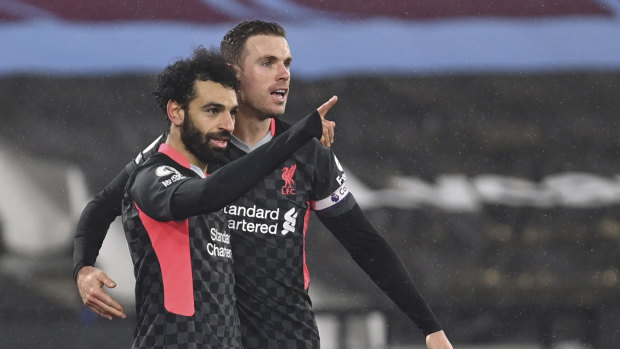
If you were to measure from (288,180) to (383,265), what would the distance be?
506 mm

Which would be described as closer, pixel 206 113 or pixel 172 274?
pixel 172 274

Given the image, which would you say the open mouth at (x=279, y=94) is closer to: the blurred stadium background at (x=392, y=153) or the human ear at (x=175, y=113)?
the human ear at (x=175, y=113)

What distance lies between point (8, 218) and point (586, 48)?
3950 millimetres

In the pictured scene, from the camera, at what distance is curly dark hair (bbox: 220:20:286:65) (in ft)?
12.3

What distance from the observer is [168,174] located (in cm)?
277

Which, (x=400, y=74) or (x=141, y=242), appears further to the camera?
(x=400, y=74)

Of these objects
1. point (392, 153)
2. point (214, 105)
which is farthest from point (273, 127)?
point (392, 153)

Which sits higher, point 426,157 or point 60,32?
point 60,32

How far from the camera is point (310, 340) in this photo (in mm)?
3588

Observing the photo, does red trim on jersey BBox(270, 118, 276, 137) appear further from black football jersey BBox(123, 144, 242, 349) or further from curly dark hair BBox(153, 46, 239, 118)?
black football jersey BBox(123, 144, 242, 349)

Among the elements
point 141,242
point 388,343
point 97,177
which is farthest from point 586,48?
point 141,242

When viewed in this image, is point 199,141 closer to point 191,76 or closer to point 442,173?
point 191,76

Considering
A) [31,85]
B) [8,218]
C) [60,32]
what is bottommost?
[8,218]

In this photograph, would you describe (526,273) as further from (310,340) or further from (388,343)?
(310,340)
